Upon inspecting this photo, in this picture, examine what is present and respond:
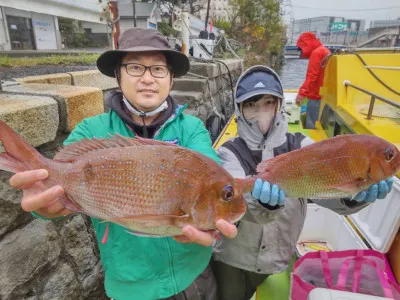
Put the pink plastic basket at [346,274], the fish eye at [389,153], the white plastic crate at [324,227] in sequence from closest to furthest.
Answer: the fish eye at [389,153]
the pink plastic basket at [346,274]
the white plastic crate at [324,227]

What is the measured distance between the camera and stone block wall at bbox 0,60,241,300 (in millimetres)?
2010

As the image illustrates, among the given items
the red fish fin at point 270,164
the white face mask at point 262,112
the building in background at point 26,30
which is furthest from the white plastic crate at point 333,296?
the building in background at point 26,30

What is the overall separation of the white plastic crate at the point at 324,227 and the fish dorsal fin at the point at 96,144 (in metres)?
2.50

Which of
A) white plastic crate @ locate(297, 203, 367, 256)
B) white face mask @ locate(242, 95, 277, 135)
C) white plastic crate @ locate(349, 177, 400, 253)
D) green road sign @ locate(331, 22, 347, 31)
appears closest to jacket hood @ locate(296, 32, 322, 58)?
white plastic crate @ locate(297, 203, 367, 256)

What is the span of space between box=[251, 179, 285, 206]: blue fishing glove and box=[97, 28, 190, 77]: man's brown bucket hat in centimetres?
97

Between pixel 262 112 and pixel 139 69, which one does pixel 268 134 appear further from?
pixel 139 69

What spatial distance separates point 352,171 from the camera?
1680mm

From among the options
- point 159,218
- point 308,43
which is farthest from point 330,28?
point 159,218

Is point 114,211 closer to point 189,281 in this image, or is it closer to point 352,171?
point 189,281

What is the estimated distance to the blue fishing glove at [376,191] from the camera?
5.66 feet

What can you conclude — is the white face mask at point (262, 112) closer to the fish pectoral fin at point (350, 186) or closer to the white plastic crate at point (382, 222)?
the fish pectoral fin at point (350, 186)

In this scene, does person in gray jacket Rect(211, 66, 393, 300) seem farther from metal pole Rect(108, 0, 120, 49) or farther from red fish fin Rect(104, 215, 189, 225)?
metal pole Rect(108, 0, 120, 49)

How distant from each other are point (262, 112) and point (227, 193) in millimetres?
1122

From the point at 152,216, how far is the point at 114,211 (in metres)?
0.22
